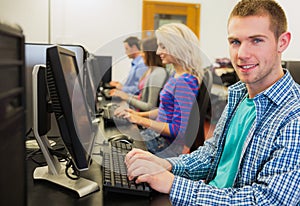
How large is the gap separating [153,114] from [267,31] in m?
1.26

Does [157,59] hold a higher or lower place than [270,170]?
higher

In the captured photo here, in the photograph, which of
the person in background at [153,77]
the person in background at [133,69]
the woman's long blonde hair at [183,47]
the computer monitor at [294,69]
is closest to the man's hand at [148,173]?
the woman's long blonde hair at [183,47]

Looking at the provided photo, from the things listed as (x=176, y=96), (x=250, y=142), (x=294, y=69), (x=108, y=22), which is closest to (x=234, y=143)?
(x=250, y=142)

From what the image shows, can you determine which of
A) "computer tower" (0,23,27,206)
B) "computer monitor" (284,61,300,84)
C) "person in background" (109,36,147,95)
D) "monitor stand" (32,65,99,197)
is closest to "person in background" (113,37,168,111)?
"person in background" (109,36,147,95)

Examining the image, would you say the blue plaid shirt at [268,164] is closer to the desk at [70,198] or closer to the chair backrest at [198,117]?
the desk at [70,198]

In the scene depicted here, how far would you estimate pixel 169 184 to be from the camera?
2.73ft

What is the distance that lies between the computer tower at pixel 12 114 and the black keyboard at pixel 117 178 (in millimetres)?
411

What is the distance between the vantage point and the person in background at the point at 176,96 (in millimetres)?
1635

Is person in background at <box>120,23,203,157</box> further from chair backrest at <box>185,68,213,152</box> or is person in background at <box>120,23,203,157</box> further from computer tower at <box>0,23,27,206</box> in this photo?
computer tower at <box>0,23,27,206</box>

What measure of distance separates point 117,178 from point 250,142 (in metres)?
0.37

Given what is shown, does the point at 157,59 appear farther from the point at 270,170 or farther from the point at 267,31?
the point at 270,170

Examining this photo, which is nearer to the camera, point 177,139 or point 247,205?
point 247,205

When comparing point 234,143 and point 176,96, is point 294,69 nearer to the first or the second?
point 176,96

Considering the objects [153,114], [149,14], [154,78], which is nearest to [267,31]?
[153,114]
